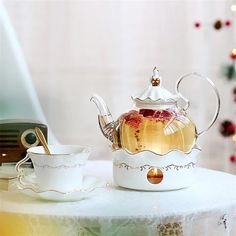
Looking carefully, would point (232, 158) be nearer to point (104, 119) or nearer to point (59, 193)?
point (104, 119)

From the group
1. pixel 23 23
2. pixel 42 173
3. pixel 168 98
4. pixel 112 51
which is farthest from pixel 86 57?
pixel 42 173

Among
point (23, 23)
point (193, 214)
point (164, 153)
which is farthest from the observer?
point (23, 23)

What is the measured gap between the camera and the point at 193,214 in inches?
41.3

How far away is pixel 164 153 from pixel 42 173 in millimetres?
266

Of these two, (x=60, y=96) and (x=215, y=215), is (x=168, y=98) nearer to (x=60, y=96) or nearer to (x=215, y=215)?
(x=215, y=215)

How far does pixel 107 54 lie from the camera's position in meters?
2.33

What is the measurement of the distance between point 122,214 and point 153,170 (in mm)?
185

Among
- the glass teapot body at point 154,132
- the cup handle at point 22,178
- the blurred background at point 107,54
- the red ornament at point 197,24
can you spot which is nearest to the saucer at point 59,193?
the cup handle at point 22,178

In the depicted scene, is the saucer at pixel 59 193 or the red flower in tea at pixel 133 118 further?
the red flower in tea at pixel 133 118

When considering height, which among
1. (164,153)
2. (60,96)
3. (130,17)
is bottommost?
(164,153)

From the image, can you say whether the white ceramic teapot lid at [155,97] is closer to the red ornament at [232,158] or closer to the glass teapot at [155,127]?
the glass teapot at [155,127]

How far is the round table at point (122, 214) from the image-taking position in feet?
3.34

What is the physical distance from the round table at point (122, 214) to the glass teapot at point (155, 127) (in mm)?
109

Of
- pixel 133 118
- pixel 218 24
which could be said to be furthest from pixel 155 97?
pixel 218 24
